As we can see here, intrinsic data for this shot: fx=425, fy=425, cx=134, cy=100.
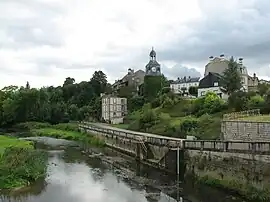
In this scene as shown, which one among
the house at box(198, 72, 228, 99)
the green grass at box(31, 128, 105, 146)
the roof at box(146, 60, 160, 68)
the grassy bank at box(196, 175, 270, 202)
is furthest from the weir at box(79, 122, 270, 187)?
the roof at box(146, 60, 160, 68)

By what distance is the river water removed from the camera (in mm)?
29017

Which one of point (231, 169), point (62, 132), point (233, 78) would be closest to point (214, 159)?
point (231, 169)

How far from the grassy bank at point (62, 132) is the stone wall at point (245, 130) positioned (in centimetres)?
2693

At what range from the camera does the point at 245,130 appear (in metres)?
37.0

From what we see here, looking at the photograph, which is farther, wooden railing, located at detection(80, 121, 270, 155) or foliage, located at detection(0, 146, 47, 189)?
foliage, located at detection(0, 146, 47, 189)

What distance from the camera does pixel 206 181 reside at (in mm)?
32844

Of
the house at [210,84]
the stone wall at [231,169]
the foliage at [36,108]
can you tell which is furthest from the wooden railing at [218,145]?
the foliage at [36,108]

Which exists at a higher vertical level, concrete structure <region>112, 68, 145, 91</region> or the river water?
concrete structure <region>112, 68, 145, 91</region>

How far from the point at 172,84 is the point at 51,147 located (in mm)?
65051

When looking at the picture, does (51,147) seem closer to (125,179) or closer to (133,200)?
(125,179)

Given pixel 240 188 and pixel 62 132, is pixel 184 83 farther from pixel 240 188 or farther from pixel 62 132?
pixel 240 188

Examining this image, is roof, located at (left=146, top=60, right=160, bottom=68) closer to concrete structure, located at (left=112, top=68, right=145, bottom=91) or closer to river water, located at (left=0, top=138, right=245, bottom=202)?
concrete structure, located at (left=112, top=68, right=145, bottom=91)

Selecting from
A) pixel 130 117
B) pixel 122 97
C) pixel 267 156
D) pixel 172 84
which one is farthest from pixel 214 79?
pixel 267 156

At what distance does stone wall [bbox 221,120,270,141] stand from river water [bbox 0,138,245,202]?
7018mm
